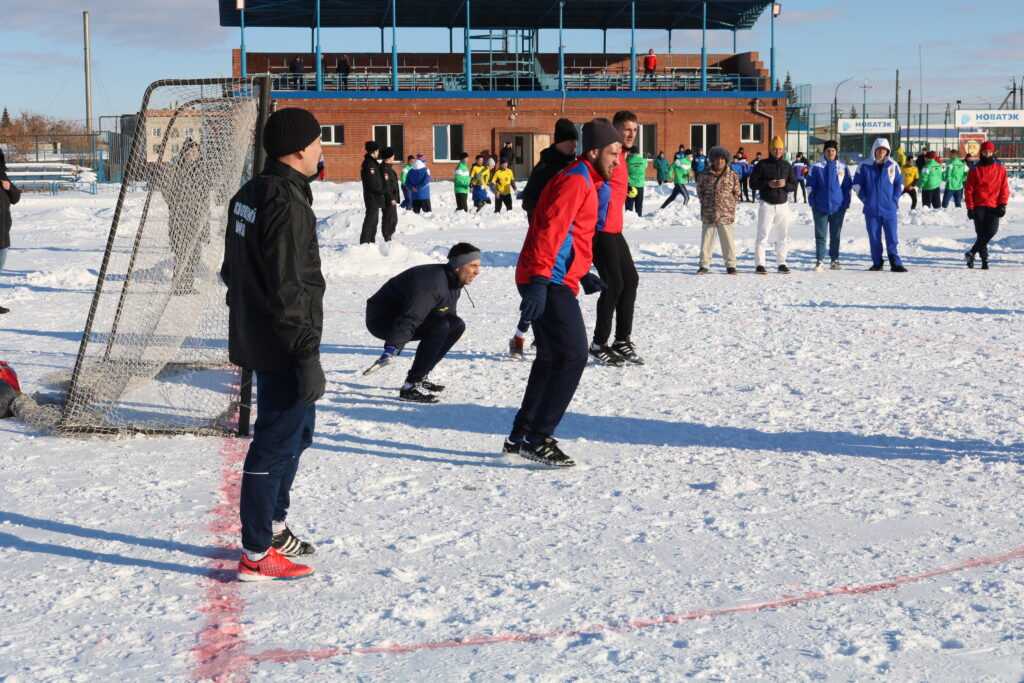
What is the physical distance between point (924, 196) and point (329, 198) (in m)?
15.3

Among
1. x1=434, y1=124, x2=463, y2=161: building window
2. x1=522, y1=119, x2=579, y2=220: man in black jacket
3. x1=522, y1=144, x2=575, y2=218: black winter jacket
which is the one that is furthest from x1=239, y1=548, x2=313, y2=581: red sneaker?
x1=434, y1=124, x2=463, y2=161: building window

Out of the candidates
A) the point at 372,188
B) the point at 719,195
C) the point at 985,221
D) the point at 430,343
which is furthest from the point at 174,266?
the point at 985,221

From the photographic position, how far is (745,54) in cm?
5038

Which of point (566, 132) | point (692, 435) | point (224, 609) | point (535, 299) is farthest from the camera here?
point (566, 132)

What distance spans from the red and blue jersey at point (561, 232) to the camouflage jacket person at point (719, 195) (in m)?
8.19

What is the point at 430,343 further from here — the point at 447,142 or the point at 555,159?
the point at 447,142

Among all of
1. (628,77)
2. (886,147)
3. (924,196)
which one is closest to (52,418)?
(886,147)

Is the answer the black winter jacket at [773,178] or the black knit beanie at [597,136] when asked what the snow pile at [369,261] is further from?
the black knit beanie at [597,136]

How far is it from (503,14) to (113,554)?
144ft

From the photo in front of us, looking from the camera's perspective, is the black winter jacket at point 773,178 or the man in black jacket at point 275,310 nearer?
the man in black jacket at point 275,310

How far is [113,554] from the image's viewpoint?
4168 mm

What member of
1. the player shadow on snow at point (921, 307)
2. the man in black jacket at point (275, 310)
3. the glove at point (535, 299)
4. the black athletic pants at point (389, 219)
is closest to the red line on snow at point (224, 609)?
the man in black jacket at point (275, 310)

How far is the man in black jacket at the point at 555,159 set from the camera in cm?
723

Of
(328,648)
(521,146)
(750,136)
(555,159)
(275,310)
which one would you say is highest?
(750,136)
